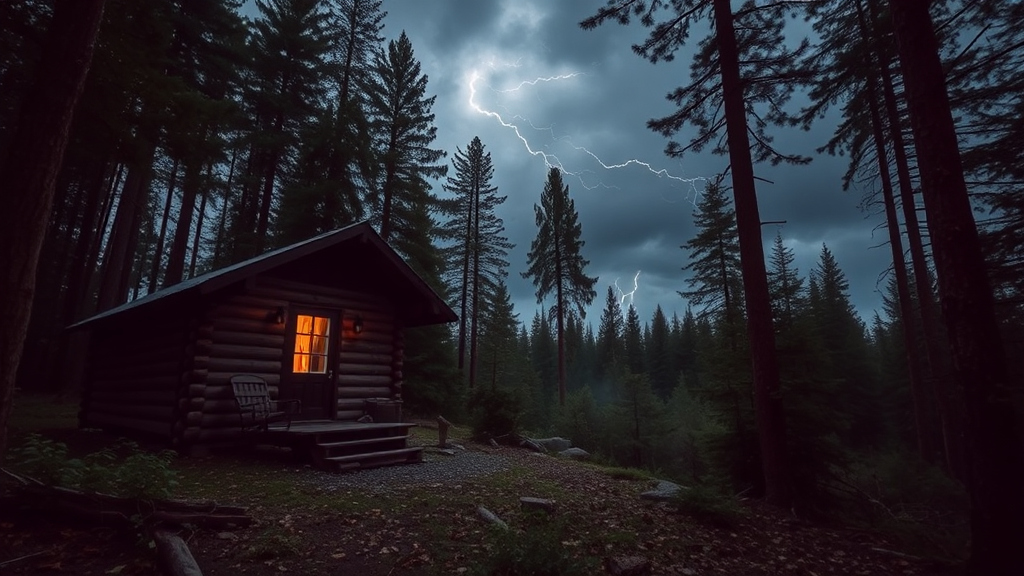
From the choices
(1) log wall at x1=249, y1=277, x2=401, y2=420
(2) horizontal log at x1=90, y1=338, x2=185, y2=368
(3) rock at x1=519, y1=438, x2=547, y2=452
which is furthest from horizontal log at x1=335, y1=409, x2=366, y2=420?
(3) rock at x1=519, y1=438, x2=547, y2=452

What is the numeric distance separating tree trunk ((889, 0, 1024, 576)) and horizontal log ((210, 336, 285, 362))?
11.2 meters

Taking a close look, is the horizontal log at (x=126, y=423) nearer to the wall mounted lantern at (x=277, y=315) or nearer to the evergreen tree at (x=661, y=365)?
the wall mounted lantern at (x=277, y=315)

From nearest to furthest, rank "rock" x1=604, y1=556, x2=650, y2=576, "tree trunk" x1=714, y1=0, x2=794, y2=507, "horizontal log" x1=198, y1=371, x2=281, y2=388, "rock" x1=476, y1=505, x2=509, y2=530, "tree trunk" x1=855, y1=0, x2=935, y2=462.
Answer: "rock" x1=604, y1=556, x2=650, y2=576
"rock" x1=476, y1=505, x2=509, y2=530
"tree trunk" x1=714, y1=0, x2=794, y2=507
"horizontal log" x1=198, y1=371, x2=281, y2=388
"tree trunk" x1=855, y1=0, x2=935, y2=462

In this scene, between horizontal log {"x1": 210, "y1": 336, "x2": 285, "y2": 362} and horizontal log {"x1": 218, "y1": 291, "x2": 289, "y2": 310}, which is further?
horizontal log {"x1": 218, "y1": 291, "x2": 289, "y2": 310}

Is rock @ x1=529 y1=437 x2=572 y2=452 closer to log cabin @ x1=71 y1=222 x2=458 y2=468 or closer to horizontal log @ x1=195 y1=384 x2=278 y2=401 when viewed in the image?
log cabin @ x1=71 y1=222 x2=458 y2=468

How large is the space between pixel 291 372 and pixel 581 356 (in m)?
58.5

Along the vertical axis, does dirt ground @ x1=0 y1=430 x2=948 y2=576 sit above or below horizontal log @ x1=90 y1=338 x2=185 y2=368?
below

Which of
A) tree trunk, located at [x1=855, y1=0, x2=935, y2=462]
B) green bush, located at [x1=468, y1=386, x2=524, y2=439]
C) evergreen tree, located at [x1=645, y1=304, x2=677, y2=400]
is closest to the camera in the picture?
tree trunk, located at [x1=855, y1=0, x2=935, y2=462]

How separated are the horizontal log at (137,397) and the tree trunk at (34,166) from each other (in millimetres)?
5941

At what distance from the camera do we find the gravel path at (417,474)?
7.17 metres

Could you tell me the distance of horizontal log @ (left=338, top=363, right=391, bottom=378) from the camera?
11.1 meters

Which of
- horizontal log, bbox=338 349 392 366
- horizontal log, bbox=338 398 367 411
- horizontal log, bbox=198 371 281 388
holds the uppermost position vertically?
horizontal log, bbox=338 349 392 366

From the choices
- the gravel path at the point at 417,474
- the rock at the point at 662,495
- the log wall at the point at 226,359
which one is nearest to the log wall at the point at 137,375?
→ the log wall at the point at 226,359

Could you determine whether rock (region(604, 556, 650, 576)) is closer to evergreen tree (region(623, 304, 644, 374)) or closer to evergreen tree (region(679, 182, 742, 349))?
evergreen tree (region(679, 182, 742, 349))
